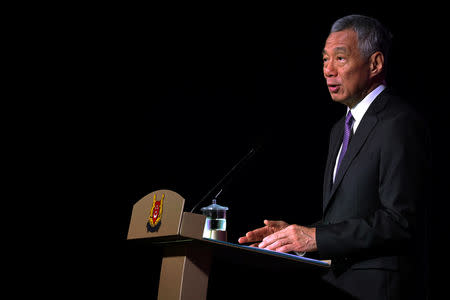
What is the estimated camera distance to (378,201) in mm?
1580

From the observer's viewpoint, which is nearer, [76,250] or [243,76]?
[76,250]

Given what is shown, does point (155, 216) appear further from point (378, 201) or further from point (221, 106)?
point (221, 106)

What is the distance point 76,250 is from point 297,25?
243 cm

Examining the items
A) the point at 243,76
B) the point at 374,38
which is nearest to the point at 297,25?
the point at 243,76

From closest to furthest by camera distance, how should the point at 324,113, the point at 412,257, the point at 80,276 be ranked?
the point at 412,257, the point at 80,276, the point at 324,113

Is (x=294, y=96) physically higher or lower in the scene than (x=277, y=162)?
higher

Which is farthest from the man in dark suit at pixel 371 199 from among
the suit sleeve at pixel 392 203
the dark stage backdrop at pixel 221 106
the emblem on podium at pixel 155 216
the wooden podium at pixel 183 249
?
the dark stage backdrop at pixel 221 106

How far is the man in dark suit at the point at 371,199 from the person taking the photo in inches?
56.4

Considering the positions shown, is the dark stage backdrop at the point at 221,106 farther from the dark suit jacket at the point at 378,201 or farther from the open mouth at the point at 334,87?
the dark suit jacket at the point at 378,201

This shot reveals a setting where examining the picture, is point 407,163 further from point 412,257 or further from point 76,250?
point 76,250

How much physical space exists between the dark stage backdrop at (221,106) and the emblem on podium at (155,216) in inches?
68.6

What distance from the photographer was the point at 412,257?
148cm

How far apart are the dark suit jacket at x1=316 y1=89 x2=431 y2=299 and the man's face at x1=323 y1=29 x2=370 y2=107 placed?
0.61 feet

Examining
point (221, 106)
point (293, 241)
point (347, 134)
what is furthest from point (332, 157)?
point (221, 106)
